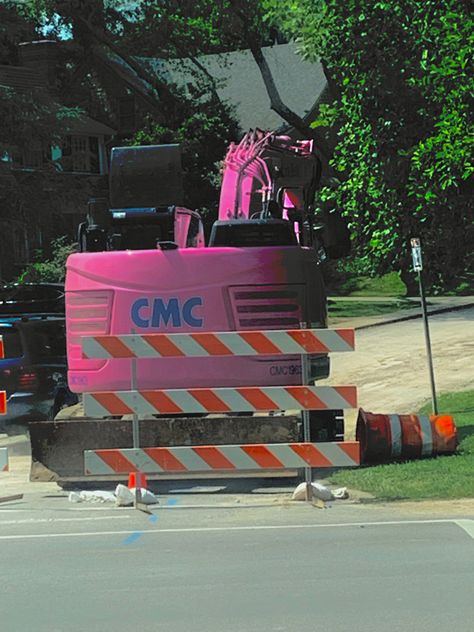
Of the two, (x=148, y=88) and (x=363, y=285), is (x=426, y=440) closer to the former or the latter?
(x=363, y=285)

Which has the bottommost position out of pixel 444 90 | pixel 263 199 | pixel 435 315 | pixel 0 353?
pixel 435 315

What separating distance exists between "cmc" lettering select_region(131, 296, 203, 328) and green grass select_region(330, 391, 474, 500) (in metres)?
2.24

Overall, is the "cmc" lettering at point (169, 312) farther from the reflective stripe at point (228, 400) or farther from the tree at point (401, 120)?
the tree at point (401, 120)

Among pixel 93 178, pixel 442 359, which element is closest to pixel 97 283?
pixel 442 359

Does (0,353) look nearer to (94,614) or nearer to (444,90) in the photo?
(94,614)

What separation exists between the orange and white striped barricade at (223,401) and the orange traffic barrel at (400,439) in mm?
2267

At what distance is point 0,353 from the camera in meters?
11.1

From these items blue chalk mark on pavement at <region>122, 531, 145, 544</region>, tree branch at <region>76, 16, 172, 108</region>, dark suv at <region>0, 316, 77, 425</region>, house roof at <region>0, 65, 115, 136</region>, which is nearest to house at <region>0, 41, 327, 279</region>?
house roof at <region>0, 65, 115, 136</region>

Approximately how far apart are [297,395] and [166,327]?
85.6 inches

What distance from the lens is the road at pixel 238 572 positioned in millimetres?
6410

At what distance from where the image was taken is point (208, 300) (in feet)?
40.5

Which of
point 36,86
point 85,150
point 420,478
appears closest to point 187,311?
point 420,478

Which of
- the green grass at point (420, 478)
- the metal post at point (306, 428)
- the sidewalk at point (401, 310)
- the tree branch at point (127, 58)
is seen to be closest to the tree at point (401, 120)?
the green grass at point (420, 478)

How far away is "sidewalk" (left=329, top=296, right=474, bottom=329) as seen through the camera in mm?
34031
